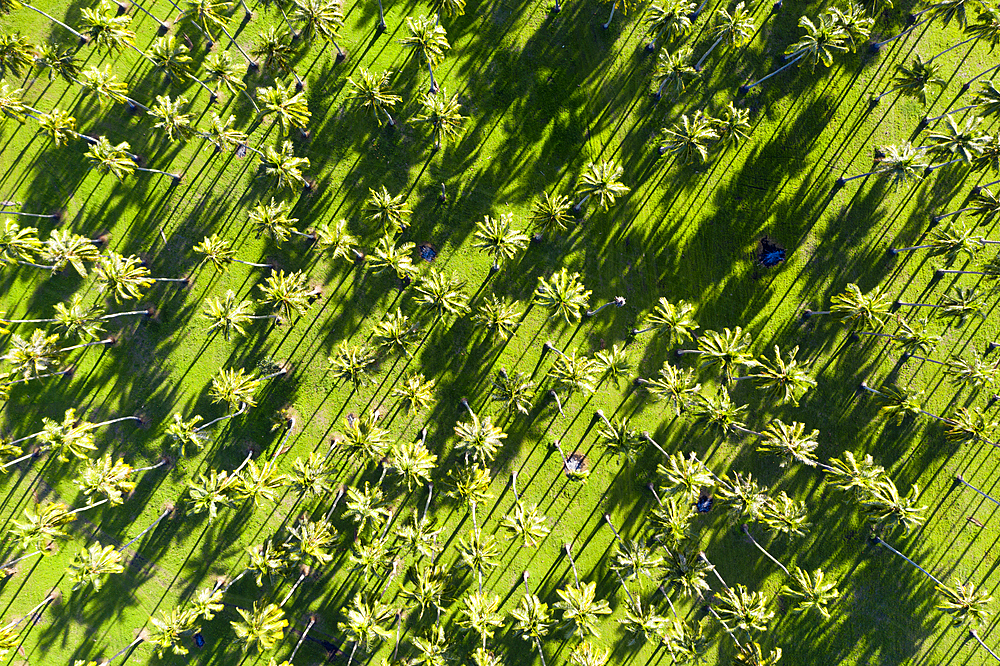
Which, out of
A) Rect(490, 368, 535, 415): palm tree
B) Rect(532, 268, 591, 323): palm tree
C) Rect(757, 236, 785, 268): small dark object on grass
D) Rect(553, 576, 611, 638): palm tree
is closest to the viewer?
Rect(532, 268, 591, 323): palm tree

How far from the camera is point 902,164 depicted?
19547 millimetres

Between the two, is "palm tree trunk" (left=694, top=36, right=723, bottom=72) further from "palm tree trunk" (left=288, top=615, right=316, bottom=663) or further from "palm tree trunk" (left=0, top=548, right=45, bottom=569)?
"palm tree trunk" (left=0, top=548, right=45, bottom=569)

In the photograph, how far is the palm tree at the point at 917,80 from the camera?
63.7 ft

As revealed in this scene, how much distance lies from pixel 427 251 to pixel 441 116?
539 centimetres

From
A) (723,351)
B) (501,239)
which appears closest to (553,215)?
(501,239)

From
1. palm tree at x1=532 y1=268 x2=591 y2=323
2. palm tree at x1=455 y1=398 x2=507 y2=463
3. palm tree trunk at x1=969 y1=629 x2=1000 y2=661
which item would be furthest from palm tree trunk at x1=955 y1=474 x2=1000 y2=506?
palm tree at x1=455 y1=398 x2=507 y2=463

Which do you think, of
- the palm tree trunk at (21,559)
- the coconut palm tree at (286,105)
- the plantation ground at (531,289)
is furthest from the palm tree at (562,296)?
the palm tree trunk at (21,559)

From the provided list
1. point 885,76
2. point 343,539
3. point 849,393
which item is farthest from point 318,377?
point 885,76

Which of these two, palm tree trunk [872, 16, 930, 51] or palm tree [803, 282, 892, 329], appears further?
palm tree trunk [872, 16, 930, 51]

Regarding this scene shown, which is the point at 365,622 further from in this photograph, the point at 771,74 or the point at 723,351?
the point at 771,74

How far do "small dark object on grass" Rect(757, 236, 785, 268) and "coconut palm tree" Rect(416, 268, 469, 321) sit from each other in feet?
42.4

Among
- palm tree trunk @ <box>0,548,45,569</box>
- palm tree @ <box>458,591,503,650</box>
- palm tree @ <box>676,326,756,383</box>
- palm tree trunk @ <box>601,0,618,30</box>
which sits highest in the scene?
palm tree trunk @ <box>601,0,618,30</box>

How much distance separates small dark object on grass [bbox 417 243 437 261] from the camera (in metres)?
21.5

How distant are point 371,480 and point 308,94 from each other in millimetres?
16623
